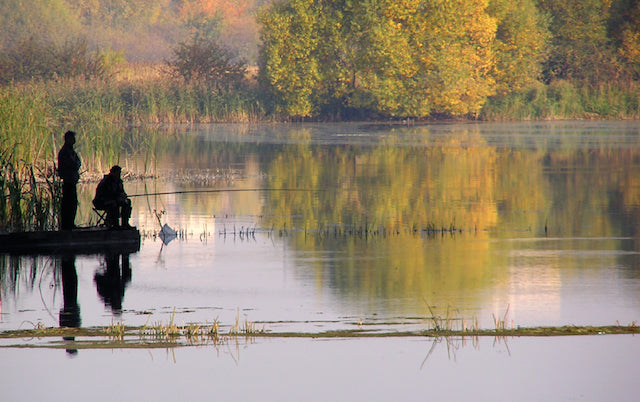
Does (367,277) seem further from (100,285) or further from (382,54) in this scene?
(382,54)

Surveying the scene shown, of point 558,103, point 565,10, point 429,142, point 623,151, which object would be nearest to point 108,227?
point 623,151

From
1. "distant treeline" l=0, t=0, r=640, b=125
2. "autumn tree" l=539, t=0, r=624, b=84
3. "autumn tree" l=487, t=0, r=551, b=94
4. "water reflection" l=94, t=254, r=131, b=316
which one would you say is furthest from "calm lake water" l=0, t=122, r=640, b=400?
"autumn tree" l=539, t=0, r=624, b=84

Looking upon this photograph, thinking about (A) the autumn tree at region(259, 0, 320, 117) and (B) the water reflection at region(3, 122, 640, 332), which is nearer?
(B) the water reflection at region(3, 122, 640, 332)

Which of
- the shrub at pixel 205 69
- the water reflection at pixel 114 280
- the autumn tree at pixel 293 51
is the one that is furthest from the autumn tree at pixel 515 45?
the water reflection at pixel 114 280

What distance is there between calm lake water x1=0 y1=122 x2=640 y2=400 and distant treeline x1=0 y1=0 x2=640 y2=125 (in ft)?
73.2

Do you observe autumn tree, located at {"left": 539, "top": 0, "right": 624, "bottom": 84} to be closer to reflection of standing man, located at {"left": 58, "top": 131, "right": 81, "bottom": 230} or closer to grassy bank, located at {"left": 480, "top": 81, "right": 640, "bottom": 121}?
grassy bank, located at {"left": 480, "top": 81, "right": 640, "bottom": 121}

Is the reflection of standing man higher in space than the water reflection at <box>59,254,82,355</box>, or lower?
higher

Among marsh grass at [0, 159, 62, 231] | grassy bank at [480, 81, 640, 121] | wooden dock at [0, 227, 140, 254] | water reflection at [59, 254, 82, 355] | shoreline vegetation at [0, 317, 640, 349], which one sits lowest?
shoreline vegetation at [0, 317, 640, 349]

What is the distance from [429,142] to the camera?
35.9m

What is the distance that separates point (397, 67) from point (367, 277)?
121 ft

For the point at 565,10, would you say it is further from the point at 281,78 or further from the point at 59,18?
the point at 59,18

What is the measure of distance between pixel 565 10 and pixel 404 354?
52.0 meters

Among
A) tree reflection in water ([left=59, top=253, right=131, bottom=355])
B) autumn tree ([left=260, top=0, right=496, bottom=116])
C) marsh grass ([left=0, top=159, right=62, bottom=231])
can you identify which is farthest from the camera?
autumn tree ([left=260, top=0, right=496, bottom=116])

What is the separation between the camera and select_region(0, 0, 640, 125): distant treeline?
4816cm
